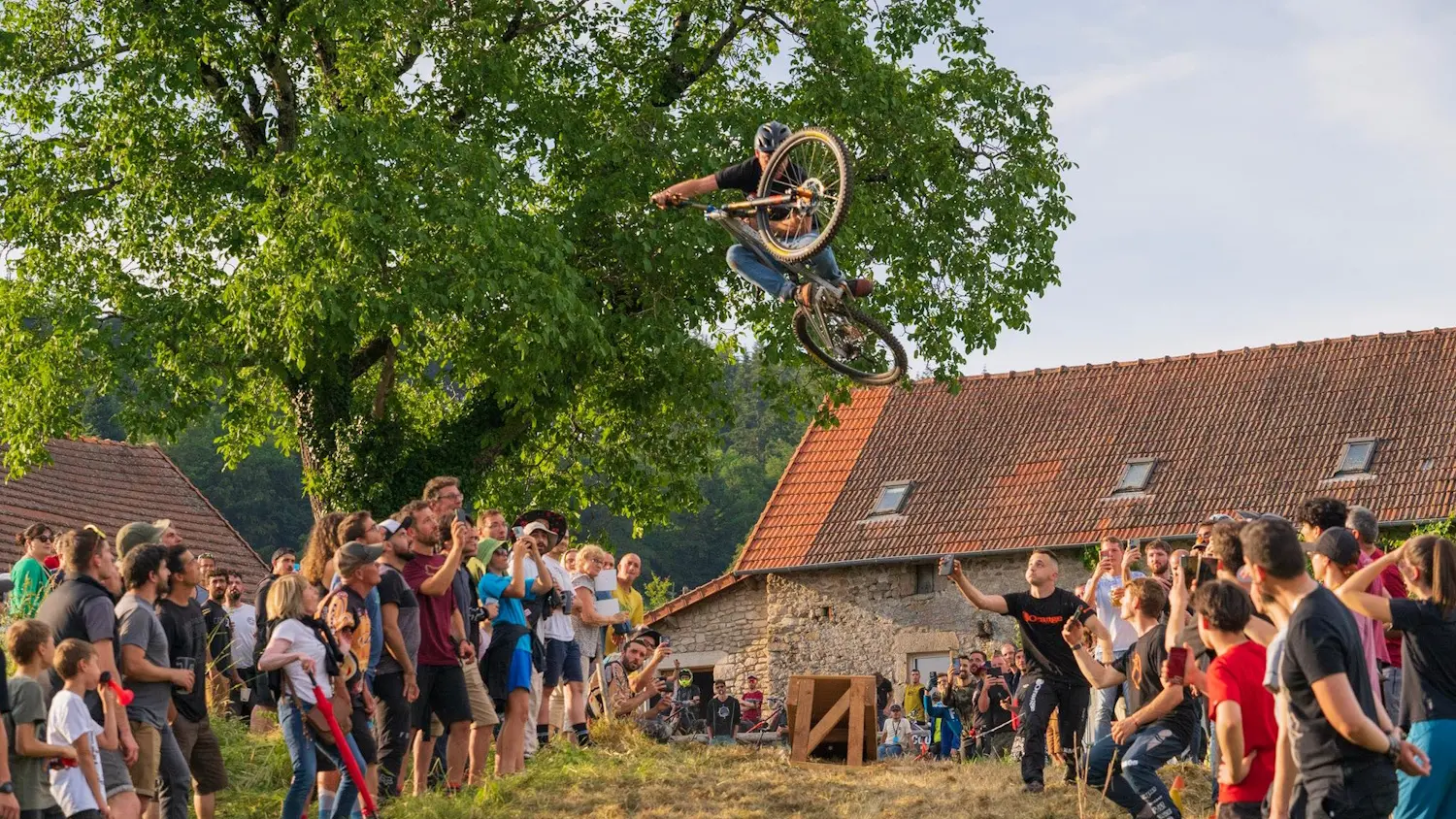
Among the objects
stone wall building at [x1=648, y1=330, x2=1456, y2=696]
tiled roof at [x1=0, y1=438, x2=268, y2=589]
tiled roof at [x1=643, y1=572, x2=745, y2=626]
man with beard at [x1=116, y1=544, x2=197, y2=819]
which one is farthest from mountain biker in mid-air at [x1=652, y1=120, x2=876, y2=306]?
tiled roof at [x1=0, y1=438, x2=268, y2=589]

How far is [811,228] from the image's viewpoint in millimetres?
11438

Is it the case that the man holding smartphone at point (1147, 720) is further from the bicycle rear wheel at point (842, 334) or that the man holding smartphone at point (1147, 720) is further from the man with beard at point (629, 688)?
the man with beard at point (629, 688)

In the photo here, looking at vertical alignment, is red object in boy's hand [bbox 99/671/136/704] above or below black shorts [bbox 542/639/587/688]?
below

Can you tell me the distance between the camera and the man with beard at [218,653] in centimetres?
1302

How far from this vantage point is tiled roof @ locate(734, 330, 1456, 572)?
29672 mm

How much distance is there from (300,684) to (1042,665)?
15.3 feet

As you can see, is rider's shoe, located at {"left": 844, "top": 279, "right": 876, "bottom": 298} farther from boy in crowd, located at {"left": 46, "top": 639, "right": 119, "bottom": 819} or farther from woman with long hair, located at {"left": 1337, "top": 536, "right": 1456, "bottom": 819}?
boy in crowd, located at {"left": 46, "top": 639, "right": 119, "bottom": 819}

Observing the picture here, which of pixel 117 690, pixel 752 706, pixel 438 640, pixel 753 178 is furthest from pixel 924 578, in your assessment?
pixel 117 690

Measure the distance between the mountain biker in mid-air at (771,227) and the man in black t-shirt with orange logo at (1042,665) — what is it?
2.14 meters

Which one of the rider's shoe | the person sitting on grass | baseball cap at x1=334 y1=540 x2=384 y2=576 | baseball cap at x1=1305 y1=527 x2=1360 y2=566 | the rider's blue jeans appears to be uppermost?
the rider's blue jeans

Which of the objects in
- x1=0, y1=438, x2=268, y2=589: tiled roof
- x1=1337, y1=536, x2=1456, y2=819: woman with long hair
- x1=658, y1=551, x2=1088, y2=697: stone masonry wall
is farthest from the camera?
x1=0, y1=438, x2=268, y2=589: tiled roof

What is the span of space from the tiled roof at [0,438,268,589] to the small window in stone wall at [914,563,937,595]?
37.4 ft

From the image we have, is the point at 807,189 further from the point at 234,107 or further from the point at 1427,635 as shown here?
the point at 234,107

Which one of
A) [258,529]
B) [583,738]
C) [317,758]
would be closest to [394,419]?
[583,738]
